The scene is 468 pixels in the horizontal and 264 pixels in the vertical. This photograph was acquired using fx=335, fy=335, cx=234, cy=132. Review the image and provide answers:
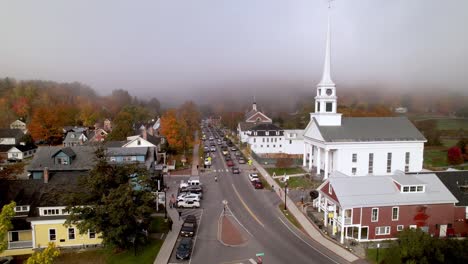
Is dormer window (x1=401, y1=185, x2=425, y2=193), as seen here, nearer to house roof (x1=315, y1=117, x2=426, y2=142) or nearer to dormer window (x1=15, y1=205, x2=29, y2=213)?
house roof (x1=315, y1=117, x2=426, y2=142)

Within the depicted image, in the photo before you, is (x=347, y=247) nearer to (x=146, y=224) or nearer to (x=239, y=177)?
(x=146, y=224)

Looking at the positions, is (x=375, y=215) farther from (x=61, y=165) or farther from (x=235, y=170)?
(x=61, y=165)

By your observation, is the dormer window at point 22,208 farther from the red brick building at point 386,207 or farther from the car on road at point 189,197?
the red brick building at point 386,207

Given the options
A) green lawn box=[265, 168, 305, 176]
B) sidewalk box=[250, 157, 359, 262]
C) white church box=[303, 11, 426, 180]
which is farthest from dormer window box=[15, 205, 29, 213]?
white church box=[303, 11, 426, 180]

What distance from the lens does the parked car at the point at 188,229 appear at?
27.5 metres

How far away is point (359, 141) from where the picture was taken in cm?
4653

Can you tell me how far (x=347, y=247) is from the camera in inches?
1014

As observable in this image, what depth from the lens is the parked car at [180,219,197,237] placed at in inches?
1083

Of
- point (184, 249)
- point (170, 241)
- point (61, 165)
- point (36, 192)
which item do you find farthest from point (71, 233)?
point (61, 165)

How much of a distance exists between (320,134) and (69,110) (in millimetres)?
87604

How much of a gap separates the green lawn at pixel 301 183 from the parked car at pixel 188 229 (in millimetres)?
17990

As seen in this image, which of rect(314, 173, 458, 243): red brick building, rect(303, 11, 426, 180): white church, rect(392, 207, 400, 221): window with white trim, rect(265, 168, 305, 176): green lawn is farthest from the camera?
rect(265, 168, 305, 176): green lawn

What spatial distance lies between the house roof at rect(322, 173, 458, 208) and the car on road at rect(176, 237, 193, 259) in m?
12.3

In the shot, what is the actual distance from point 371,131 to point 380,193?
72.1 ft
